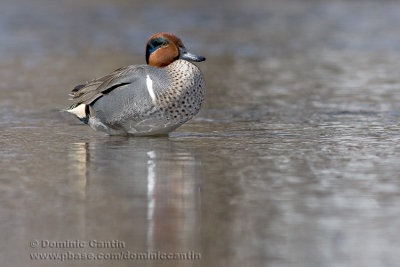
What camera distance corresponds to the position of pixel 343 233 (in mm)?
4445

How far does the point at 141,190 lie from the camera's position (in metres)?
5.45

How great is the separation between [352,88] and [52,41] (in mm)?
7349

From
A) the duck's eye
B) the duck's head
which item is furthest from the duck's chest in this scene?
the duck's eye

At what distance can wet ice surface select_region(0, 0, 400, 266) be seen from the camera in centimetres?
439

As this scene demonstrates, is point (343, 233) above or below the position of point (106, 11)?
below

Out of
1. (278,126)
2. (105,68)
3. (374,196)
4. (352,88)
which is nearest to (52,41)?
(105,68)

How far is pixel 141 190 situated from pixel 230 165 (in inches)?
39.8

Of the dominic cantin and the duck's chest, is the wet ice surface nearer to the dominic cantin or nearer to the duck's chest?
the dominic cantin

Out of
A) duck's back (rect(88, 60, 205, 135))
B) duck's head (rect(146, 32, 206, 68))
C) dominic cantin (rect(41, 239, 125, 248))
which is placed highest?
duck's head (rect(146, 32, 206, 68))

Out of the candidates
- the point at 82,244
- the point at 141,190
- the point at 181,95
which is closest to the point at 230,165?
the point at 141,190

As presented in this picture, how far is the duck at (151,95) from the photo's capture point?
7.26 m

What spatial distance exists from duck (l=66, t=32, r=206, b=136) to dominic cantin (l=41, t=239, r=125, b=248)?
9.70ft

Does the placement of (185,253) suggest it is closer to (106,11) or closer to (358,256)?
(358,256)

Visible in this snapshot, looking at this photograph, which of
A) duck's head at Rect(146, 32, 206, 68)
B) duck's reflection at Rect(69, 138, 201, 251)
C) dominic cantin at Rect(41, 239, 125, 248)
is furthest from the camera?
duck's head at Rect(146, 32, 206, 68)
